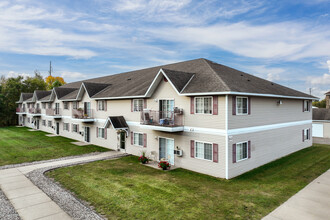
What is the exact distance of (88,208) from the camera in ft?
28.6

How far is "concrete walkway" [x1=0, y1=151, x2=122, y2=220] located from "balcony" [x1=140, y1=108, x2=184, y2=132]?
747cm

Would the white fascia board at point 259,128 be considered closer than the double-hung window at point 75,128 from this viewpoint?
Yes

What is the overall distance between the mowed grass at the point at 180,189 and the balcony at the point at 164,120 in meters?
2.88

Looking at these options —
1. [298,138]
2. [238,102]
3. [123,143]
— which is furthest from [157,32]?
[298,138]

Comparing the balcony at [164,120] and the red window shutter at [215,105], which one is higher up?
the red window shutter at [215,105]

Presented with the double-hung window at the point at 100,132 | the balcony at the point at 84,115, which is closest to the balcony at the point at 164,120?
the double-hung window at the point at 100,132

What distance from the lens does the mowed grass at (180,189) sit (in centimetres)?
849

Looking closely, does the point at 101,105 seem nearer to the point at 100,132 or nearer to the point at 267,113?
the point at 100,132

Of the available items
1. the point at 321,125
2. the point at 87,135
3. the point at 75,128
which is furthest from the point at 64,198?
the point at 321,125

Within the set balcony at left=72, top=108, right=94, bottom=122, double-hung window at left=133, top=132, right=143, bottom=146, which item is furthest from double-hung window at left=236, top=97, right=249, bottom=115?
balcony at left=72, top=108, right=94, bottom=122

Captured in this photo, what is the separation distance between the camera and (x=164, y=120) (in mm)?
14320

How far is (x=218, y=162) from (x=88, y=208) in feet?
24.8

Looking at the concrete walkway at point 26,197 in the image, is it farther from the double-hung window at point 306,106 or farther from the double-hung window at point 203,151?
the double-hung window at point 306,106

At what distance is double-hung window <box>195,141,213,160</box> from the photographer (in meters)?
13.1
